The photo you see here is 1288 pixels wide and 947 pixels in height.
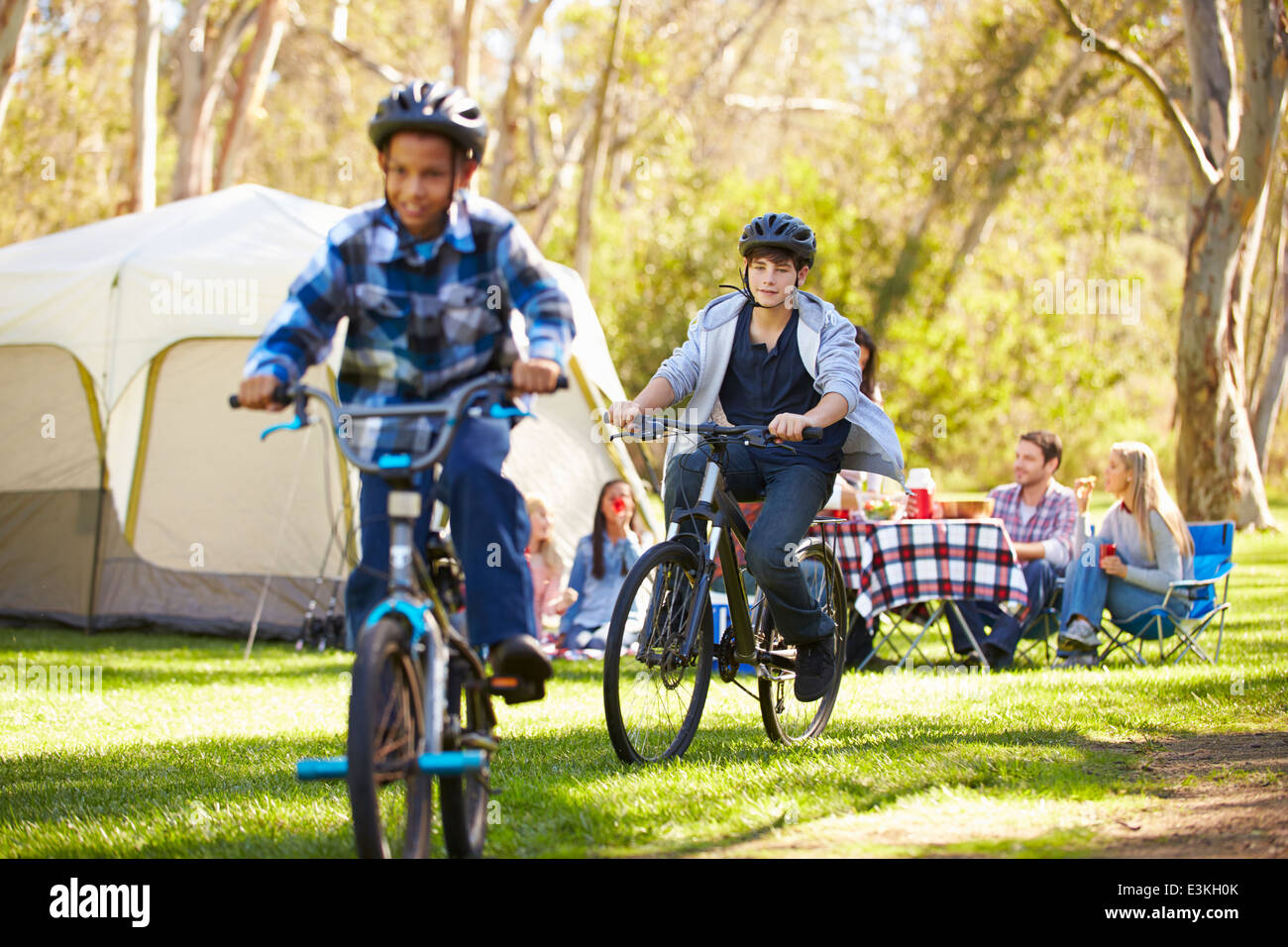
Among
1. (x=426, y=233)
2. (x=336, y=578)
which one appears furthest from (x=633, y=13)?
(x=426, y=233)

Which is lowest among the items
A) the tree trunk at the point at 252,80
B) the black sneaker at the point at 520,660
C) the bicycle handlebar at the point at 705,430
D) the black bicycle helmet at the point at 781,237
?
the black sneaker at the point at 520,660

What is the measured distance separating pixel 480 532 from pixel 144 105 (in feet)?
54.3

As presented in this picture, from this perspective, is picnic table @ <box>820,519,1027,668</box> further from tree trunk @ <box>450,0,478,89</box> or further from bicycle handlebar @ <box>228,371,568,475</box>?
tree trunk @ <box>450,0,478,89</box>

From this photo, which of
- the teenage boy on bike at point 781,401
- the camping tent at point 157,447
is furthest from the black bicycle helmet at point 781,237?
the camping tent at point 157,447

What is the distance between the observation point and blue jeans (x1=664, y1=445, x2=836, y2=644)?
514 centimetres

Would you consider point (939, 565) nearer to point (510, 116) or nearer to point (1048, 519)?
point (1048, 519)

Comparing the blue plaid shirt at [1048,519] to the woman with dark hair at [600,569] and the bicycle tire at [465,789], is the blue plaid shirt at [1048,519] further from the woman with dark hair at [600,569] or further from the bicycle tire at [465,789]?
the bicycle tire at [465,789]

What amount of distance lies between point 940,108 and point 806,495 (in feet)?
79.9

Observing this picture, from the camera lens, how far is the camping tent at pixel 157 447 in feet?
A: 34.1

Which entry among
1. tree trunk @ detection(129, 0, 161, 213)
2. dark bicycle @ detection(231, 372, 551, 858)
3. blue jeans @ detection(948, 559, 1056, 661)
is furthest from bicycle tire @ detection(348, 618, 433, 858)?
tree trunk @ detection(129, 0, 161, 213)

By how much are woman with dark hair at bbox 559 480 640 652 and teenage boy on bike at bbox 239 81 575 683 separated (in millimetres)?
6040

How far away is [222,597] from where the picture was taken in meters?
10.6

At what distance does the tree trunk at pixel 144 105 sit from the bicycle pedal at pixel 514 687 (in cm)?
1564

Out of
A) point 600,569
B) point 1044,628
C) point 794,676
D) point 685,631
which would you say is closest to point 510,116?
point 600,569
